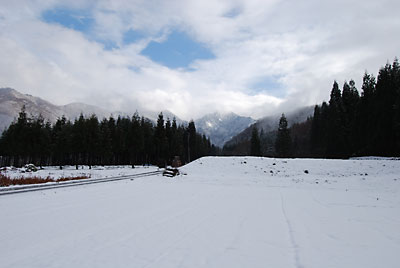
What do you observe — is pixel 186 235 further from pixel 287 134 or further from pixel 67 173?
pixel 287 134

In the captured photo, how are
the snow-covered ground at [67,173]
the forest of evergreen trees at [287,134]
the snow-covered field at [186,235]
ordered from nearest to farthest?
the snow-covered field at [186,235]
the snow-covered ground at [67,173]
the forest of evergreen trees at [287,134]

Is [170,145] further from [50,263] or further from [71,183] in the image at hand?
[50,263]

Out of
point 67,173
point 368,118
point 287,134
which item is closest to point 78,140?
point 67,173

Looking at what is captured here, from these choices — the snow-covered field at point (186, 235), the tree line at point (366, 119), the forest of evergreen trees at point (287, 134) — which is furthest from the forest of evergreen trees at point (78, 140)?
the snow-covered field at point (186, 235)

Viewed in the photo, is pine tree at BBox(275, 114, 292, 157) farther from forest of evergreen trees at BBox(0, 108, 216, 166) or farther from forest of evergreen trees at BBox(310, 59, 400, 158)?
forest of evergreen trees at BBox(0, 108, 216, 166)

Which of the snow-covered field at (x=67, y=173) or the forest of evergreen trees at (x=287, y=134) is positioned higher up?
the forest of evergreen trees at (x=287, y=134)

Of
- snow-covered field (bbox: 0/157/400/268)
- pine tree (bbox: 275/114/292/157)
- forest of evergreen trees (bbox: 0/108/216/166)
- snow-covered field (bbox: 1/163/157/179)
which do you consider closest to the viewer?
snow-covered field (bbox: 0/157/400/268)

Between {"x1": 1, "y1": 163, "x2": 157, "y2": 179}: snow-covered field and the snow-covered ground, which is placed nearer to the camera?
the snow-covered ground

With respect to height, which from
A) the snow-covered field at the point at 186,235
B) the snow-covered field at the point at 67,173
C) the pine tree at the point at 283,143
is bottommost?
the snow-covered field at the point at 186,235

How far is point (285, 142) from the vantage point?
69.9 m

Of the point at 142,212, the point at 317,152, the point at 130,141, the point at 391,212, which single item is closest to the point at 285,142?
the point at 317,152

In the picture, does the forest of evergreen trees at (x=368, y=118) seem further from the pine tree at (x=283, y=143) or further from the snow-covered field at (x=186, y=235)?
the snow-covered field at (x=186, y=235)

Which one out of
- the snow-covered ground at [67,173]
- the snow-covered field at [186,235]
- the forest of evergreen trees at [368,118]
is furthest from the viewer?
the forest of evergreen trees at [368,118]

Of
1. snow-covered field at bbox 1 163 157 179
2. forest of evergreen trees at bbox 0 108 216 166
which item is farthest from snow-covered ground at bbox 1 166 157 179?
forest of evergreen trees at bbox 0 108 216 166
